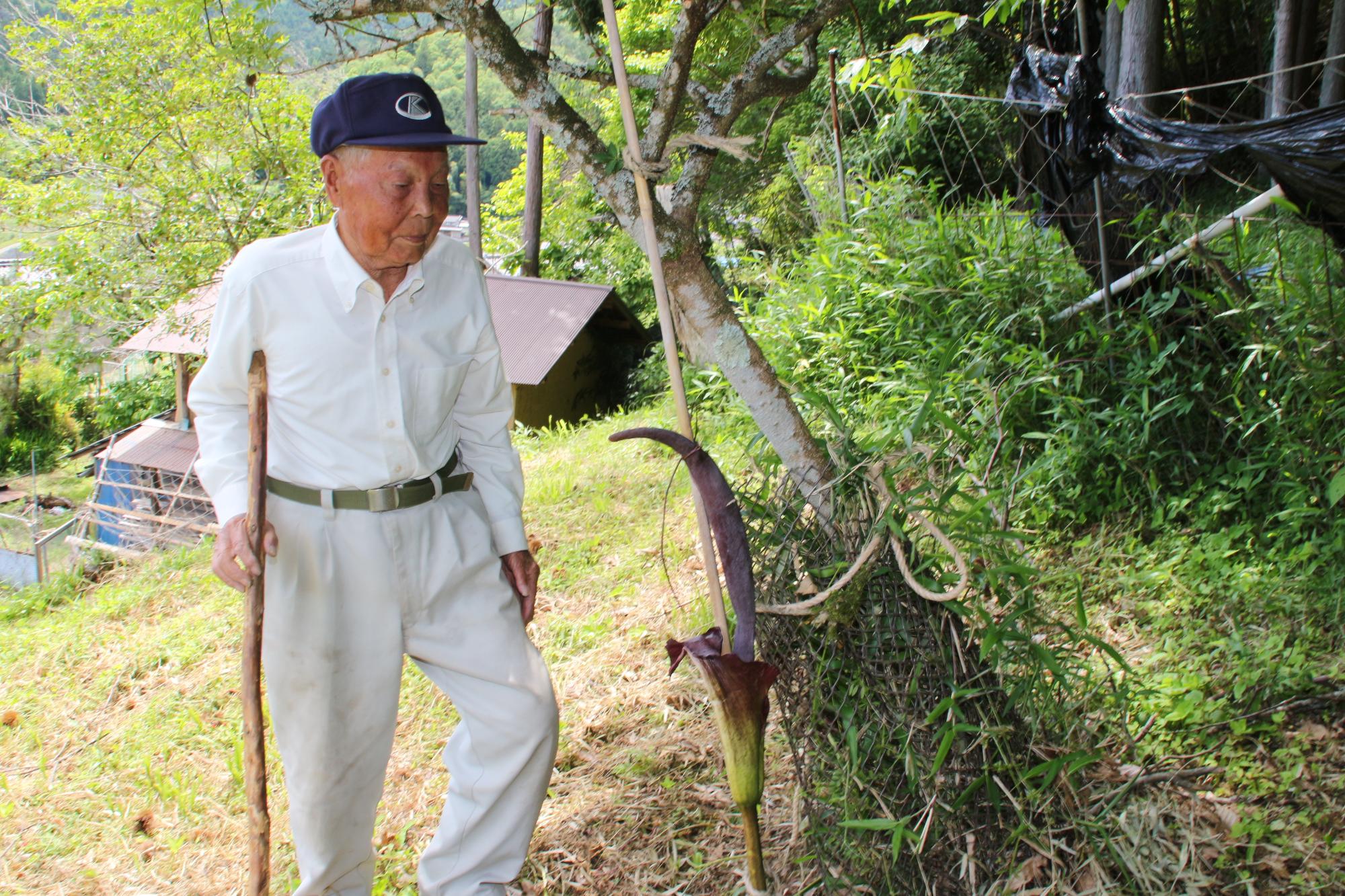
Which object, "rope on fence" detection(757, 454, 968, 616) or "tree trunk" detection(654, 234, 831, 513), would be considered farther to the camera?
"tree trunk" detection(654, 234, 831, 513)

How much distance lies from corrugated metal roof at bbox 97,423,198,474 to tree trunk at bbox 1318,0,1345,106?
55.7ft

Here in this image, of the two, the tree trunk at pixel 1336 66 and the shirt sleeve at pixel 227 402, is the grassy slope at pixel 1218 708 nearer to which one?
the shirt sleeve at pixel 227 402

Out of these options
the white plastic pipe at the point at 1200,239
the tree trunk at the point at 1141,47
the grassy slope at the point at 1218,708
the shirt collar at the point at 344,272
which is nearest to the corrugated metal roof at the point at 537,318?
the tree trunk at the point at 1141,47

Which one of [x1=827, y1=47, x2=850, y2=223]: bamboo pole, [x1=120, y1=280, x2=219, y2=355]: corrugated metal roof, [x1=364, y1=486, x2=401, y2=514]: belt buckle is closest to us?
[x1=364, y1=486, x2=401, y2=514]: belt buckle

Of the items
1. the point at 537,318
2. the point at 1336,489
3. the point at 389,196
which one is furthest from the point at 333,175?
the point at 537,318

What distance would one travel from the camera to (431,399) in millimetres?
2332

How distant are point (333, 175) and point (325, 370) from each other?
44cm

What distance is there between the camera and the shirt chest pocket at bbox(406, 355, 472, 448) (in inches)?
91.2

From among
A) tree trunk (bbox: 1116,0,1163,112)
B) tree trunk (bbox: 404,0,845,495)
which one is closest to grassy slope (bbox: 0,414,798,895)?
tree trunk (bbox: 404,0,845,495)

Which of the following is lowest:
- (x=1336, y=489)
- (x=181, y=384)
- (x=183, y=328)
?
(x=181, y=384)

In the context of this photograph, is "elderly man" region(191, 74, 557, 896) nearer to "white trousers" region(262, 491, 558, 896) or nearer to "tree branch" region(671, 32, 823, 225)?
"white trousers" region(262, 491, 558, 896)

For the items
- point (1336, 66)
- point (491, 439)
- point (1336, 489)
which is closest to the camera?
point (491, 439)

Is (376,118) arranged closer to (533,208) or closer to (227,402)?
(227,402)

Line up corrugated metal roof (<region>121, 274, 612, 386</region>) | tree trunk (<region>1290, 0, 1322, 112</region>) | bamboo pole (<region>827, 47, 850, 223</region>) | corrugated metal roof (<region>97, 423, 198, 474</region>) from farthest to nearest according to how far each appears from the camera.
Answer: corrugated metal roof (<region>97, 423, 198, 474</region>)
corrugated metal roof (<region>121, 274, 612, 386</region>)
tree trunk (<region>1290, 0, 1322, 112</region>)
bamboo pole (<region>827, 47, 850, 223</region>)
